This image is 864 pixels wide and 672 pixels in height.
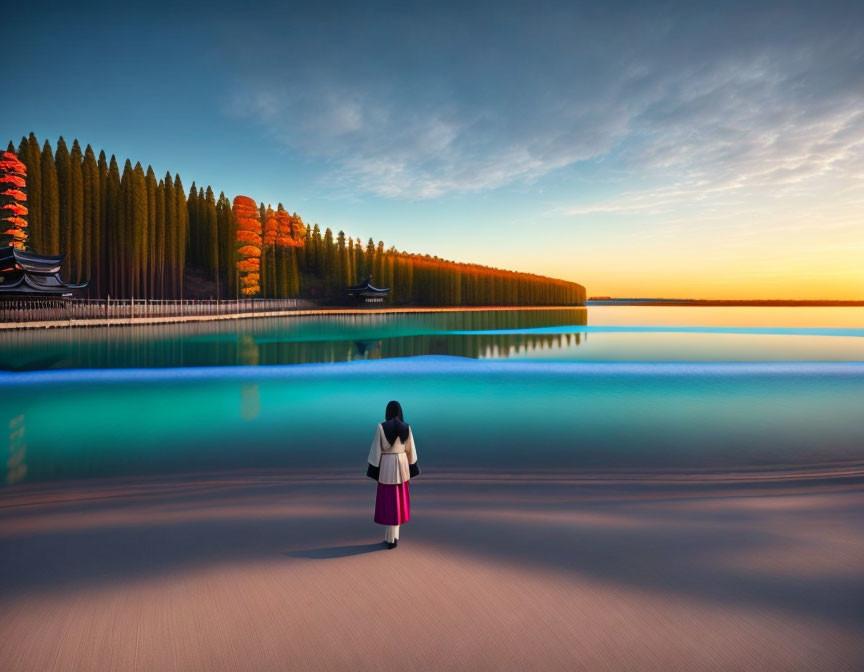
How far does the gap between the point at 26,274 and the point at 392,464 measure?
48754mm

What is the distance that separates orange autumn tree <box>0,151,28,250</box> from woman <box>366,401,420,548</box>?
5728cm

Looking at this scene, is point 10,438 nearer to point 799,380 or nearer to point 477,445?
point 477,445

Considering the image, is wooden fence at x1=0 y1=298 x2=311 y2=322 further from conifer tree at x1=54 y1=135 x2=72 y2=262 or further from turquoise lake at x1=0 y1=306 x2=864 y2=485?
turquoise lake at x1=0 y1=306 x2=864 y2=485

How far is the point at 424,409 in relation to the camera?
14.8 metres

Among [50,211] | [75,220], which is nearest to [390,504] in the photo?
[50,211]

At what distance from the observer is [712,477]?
8.56 m

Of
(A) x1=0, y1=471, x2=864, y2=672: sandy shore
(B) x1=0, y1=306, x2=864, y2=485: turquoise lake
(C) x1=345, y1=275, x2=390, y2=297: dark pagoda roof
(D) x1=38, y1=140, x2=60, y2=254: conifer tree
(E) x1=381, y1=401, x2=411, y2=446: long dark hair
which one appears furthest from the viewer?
(C) x1=345, y1=275, x2=390, y2=297: dark pagoda roof

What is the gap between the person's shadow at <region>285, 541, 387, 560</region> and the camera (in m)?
4.78

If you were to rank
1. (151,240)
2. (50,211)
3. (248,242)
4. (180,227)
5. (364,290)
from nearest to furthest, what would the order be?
1. (50,211)
2. (151,240)
3. (180,227)
4. (248,242)
5. (364,290)

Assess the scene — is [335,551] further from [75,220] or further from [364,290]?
[364,290]

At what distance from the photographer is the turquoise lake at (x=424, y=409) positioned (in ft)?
31.7

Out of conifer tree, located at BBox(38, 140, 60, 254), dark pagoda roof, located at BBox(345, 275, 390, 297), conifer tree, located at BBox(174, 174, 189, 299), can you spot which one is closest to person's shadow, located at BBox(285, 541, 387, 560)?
conifer tree, located at BBox(38, 140, 60, 254)

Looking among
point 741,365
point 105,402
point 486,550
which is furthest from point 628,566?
point 741,365

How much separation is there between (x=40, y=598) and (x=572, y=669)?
4.34 metres
